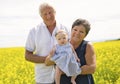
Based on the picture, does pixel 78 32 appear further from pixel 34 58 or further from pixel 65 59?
pixel 34 58

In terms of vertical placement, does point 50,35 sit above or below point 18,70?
above

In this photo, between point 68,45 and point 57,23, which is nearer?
point 68,45

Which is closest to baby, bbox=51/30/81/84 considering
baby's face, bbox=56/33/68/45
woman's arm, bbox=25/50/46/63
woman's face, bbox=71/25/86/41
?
baby's face, bbox=56/33/68/45

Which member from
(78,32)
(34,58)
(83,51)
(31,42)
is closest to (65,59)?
(83,51)

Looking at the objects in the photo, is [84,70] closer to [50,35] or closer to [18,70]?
[50,35]

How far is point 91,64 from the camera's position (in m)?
5.02

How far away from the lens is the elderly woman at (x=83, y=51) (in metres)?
4.97

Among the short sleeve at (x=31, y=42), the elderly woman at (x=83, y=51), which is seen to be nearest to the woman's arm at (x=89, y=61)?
the elderly woman at (x=83, y=51)

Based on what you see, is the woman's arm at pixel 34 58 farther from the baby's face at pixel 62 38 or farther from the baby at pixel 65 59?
the baby's face at pixel 62 38

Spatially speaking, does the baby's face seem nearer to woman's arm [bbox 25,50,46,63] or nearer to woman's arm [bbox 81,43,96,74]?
woman's arm [bbox 81,43,96,74]

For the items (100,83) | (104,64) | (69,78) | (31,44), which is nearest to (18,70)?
(104,64)

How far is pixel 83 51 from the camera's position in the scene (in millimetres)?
5031

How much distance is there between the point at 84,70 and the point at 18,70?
7452mm

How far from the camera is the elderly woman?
497 cm
